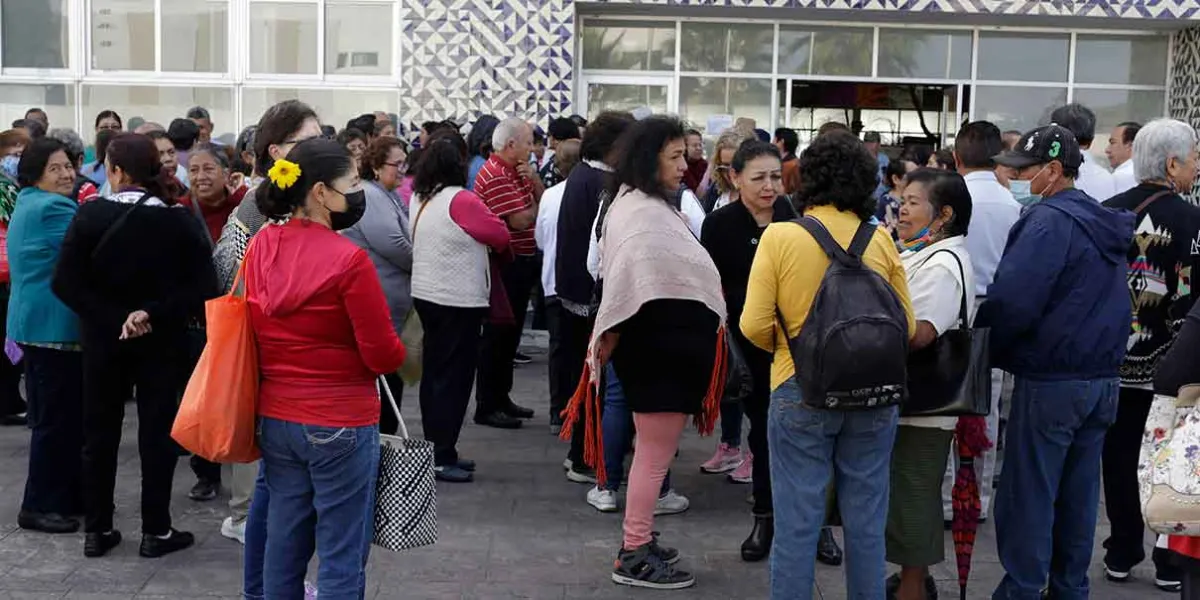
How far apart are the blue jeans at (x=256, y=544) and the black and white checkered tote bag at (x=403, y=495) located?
0.37m

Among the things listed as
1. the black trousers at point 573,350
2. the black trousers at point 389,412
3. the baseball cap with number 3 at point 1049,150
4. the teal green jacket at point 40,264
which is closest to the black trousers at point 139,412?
the teal green jacket at point 40,264

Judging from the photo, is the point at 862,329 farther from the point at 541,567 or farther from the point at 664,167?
the point at 541,567

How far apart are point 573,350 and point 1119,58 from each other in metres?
10.5

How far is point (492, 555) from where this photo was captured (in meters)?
5.69

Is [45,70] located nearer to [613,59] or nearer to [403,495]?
[613,59]

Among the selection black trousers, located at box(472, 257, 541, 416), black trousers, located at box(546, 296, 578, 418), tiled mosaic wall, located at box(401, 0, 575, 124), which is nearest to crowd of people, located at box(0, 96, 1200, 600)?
black trousers, located at box(546, 296, 578, 418)

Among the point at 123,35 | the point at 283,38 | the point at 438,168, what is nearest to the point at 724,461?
the point at 438,168

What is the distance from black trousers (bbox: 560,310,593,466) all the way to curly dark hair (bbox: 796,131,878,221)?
288cm

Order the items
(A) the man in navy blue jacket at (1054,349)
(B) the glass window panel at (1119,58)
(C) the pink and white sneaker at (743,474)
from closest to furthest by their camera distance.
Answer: (A) the man in navy blue jacket at (1054,349), (C) the pink and white sneaker at (743,474), (B) the glass window panel at (1119,58)

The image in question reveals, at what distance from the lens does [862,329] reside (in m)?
4.07

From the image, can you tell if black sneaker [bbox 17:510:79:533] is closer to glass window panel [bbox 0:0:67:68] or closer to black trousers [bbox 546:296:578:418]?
black trousers [bbox 546:296:578:418]

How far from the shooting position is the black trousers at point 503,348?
8.22 m

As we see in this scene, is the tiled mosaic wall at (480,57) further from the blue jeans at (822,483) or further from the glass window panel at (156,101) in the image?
the blue jeans at (822,483)

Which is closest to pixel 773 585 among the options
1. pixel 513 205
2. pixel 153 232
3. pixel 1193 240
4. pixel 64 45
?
pixel 1193 240
